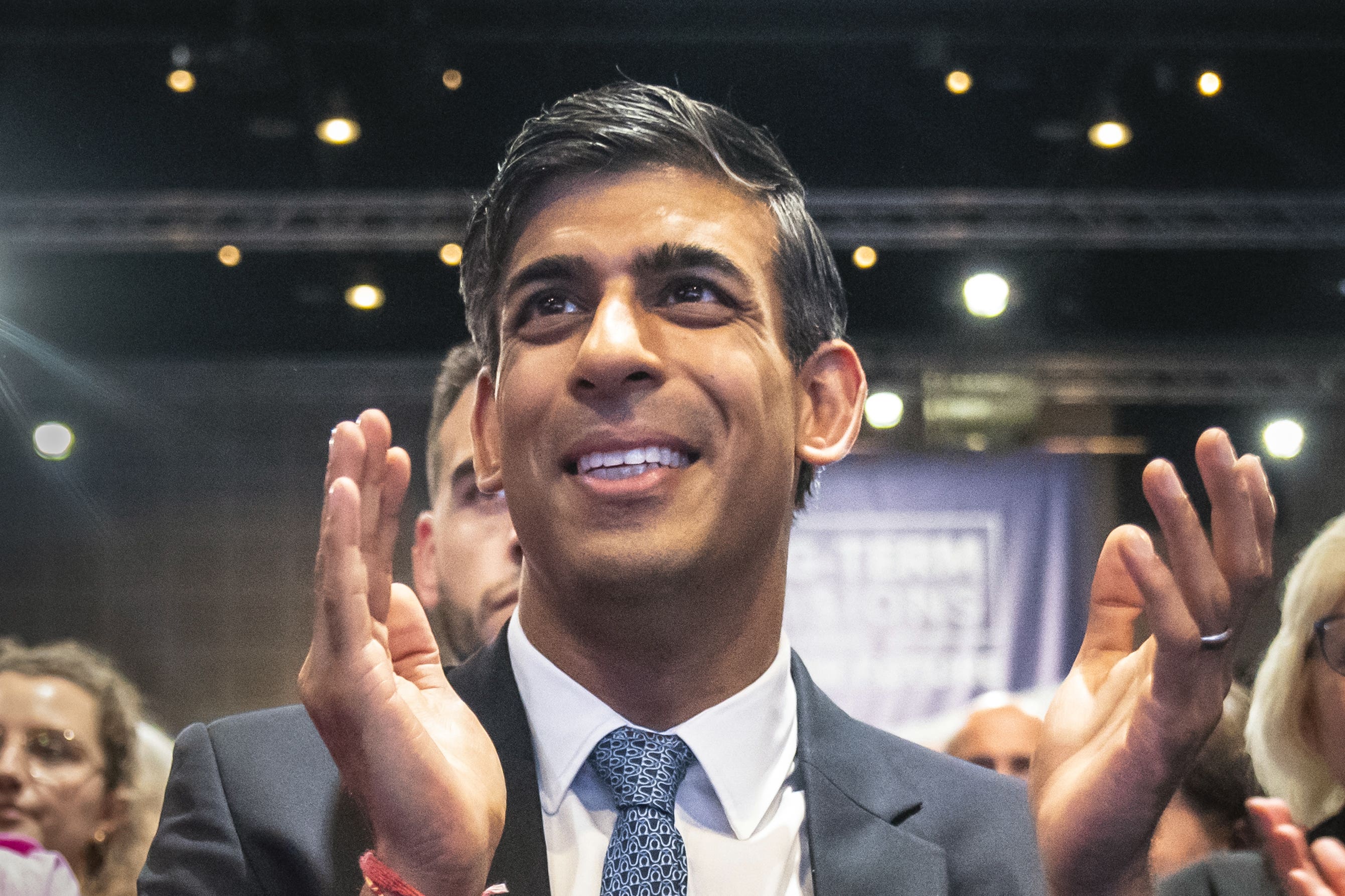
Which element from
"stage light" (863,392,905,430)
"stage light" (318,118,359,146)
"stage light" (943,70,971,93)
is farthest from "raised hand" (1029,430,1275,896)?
"stage light" (863,392,905,430)

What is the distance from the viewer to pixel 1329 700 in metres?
2.23

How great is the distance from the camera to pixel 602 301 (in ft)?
4.78

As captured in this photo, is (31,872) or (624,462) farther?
(31,872)

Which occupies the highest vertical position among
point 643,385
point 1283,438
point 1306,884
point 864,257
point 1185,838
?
point 864,257

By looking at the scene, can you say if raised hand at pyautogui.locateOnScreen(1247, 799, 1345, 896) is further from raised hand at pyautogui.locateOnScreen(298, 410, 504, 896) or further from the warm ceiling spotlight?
the warm ceiling spotlight

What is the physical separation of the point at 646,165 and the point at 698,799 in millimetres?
683

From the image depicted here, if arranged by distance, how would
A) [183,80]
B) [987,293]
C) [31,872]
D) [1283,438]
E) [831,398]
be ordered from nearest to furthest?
1. [831,398]
2. [31,872]
3. [183,80]
4. [987,293]
5. [1283,438]

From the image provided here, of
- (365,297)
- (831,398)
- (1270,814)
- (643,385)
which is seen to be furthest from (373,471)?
(365,297)

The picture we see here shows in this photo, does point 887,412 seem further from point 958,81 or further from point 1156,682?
Result: point 1156,682

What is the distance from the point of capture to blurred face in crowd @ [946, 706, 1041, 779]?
3.77 m

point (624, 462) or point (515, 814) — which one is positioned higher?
point (624, 462)

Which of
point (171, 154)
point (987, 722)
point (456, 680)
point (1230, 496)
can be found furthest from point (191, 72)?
point (1230, 496)

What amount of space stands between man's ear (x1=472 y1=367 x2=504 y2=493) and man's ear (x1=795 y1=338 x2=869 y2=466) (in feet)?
A: 1.14

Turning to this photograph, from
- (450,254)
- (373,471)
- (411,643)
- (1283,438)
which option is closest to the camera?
(373,471)
